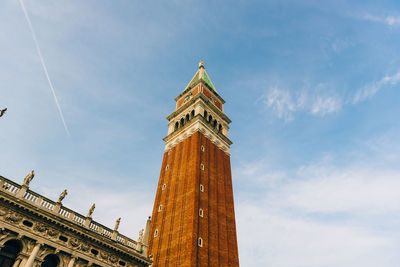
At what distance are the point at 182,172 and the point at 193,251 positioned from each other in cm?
1486

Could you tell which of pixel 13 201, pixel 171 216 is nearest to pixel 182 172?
pixel 171 216

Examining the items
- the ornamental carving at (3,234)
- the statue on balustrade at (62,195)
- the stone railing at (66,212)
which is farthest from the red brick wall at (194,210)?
the ornamental carving at (3,234)

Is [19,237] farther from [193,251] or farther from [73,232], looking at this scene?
[193,251]

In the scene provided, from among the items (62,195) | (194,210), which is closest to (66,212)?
(62,195)

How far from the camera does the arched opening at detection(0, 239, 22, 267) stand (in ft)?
70.8

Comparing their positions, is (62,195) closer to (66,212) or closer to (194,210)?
(66,212)

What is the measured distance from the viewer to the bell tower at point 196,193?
38719 millimetres

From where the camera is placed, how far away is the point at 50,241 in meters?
23.8

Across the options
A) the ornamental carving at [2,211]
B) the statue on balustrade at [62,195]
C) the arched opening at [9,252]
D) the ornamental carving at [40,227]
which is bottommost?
the arched opening at [9,252]

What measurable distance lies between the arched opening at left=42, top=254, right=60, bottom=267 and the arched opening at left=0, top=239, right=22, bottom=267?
229 centimetres

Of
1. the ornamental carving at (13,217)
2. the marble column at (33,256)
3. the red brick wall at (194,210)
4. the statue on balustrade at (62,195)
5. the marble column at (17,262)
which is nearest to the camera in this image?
the marble column at (17,262)

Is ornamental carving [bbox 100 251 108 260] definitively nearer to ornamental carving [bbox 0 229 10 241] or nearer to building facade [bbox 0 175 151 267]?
building facade [bbox 0 175 151 267]

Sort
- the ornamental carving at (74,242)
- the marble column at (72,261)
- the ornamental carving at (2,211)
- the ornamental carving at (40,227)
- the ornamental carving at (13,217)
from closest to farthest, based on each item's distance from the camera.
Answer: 1. the ornamental carving at (2,211)
2. the ornamental carving at (13,217)
3. the ornamental carving at (40,227)
4. the marble column at (72,261)
5. the ornamental carving at (74,242)

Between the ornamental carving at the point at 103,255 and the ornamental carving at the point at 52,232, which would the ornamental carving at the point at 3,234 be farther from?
the ornamental carving at the point at 103,255
